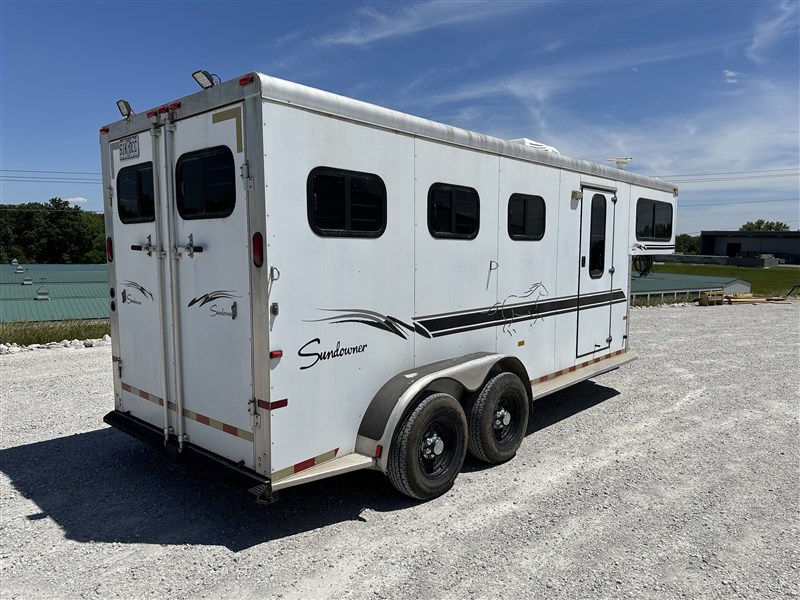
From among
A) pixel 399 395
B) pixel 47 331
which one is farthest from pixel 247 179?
pixel 47 331

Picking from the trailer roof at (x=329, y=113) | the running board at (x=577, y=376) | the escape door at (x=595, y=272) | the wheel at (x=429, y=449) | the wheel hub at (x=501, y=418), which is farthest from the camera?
the escape door at (x=595, y=272)

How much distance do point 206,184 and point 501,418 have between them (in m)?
3.35

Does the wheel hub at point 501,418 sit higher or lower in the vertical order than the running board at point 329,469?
lower

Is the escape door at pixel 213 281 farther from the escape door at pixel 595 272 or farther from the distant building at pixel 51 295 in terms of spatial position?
the distant building at pixel 51 295

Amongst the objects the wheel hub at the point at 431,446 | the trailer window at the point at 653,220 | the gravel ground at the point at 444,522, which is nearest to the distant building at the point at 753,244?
the trailer window at the point at 653,220

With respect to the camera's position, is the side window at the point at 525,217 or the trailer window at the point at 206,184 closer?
the trailer window at the point at 206,184

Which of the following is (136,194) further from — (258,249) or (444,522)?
(444,522)

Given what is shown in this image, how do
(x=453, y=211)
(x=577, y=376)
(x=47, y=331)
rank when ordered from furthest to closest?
(x=47, y=331)
(x=577, y=376)
(x=453, y=211)

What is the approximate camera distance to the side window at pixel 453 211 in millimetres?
4750

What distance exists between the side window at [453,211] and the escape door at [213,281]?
169 centimetres

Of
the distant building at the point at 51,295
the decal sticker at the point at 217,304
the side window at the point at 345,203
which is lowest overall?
the distant building at the point at 51,295

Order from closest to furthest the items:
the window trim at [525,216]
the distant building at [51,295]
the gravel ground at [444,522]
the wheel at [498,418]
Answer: the gravel ground at [444,522] → the wheel at [498,418] → the window trim at [525,216] → the distant building at [51,295]

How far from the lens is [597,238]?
696 cm

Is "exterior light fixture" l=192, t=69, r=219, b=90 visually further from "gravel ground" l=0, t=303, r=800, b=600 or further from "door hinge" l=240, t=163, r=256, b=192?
"gravel ground" l=0, t=303, r=800, b=600
